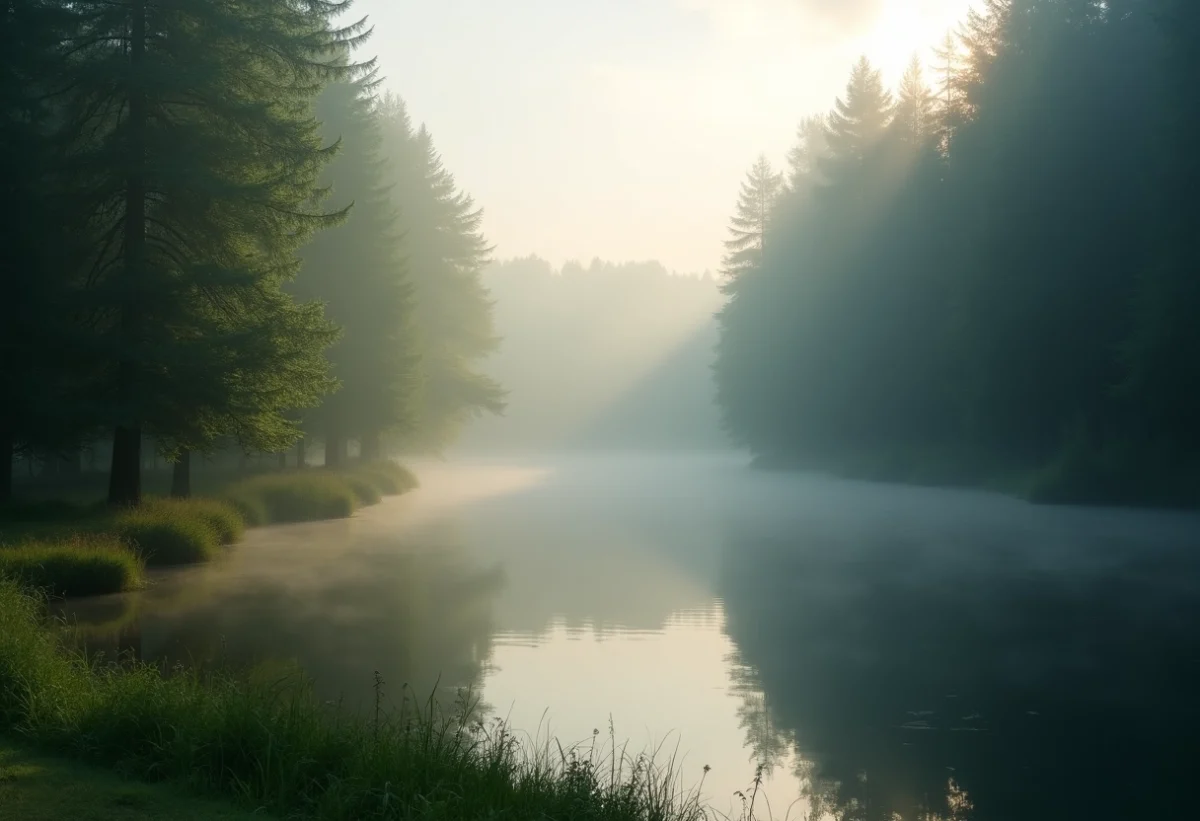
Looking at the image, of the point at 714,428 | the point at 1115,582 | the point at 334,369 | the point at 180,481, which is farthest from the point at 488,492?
the point at 714,428

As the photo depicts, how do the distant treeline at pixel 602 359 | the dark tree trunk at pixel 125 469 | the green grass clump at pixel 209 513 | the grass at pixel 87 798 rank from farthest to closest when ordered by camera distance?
the distant treeline at pixel 602 359 → the green grass clump at pixel 209 513 → the dark tree trunk at pixel 125 469 → the grass at pixel 87 798

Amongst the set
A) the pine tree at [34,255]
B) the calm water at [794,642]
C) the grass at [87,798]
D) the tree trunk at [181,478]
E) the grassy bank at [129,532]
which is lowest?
the calm water at [794,642]

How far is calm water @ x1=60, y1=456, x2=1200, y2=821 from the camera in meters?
8.73

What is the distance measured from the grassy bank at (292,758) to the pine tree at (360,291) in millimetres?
27235

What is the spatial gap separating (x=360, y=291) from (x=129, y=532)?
1796cm

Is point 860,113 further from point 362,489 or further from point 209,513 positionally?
point 209,513

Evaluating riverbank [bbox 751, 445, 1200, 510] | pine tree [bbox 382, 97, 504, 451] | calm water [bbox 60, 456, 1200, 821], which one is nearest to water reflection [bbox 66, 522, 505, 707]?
calm water [bbox 60, 456, 1200, 821]

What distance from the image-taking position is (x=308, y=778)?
21.0ft

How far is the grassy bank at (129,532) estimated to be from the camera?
49.5 feet

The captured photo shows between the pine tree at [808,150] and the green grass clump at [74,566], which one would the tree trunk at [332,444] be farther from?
the pine tree at [808,150]

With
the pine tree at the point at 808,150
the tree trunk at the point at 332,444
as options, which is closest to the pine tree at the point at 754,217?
the pine tree at the point at 808,150

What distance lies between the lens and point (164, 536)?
62.0 ft

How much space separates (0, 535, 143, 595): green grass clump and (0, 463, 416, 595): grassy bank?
1 cm

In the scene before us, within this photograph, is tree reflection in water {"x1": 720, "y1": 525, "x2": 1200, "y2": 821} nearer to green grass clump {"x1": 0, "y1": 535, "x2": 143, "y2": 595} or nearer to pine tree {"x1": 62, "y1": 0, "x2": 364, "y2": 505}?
green grass clump {"x1": 0, "y1": 535, "x2": 143, "y2": 595}
